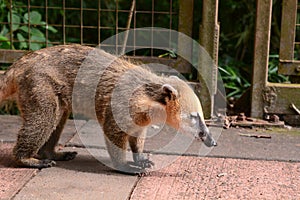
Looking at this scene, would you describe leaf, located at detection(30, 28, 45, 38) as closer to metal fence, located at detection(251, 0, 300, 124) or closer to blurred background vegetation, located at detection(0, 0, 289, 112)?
blurred background vegetation, located at detection(0, 0, 289, 112)

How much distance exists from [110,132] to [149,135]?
3.57ft

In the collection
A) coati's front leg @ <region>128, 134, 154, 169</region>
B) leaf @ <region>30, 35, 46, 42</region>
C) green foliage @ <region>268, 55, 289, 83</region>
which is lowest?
coati's front leg @ <region>128, 134, 154, 169</region>

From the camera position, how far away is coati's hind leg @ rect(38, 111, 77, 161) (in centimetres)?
539

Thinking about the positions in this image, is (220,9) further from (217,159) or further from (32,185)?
(32,185)

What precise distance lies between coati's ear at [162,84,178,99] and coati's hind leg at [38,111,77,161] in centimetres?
91

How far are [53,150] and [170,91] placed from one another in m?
1.17

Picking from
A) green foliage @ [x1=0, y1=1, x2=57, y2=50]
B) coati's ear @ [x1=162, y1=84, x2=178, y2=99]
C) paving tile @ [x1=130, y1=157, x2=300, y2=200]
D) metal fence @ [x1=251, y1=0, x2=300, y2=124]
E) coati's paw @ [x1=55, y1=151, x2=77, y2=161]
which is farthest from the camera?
green foliage @ [x1=0, y1=1, x2=57, y2=50]

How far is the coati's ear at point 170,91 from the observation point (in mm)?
4957

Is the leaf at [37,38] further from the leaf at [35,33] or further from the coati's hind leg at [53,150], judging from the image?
the coati's hind leg at [53,150]

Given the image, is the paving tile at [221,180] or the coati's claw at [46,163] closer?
the paving tile at [221,180]

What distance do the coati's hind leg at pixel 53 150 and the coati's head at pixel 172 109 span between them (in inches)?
Answer: 27.1


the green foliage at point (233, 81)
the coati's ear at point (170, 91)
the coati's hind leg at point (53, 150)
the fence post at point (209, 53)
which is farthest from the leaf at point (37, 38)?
the coati's ear at point (170, 91)

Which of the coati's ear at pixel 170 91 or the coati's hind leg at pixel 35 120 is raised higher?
the coati's ear at pixel 170 91

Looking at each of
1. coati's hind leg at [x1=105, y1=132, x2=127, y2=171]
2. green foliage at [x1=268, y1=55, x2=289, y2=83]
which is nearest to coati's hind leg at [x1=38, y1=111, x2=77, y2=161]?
coati's hind leg at [x1=105, y1=132, x2=127, y2=171]
